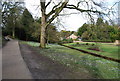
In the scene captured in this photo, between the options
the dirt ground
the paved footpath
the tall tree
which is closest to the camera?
the paved footpath

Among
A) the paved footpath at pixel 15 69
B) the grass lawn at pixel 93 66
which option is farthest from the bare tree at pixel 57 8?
the paved footpath at pixel 15 69

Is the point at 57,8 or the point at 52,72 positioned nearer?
the point at 52,72

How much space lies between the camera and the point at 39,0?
10523 millimetres

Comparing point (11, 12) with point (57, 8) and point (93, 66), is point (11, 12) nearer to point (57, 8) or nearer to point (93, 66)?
point (57, 8)

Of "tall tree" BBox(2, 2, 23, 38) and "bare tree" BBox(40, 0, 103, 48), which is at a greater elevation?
"tall tree" BBox(2, 2, 23, 38)

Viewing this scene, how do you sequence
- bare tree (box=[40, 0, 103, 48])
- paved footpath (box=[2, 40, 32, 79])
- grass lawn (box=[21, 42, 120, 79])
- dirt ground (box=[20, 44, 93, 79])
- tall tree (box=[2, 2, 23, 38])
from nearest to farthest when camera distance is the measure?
paved footpath (box=[2, 40, 32, 79])
dirt ground (box=[20, 44, 93, 79])
grass lawn (box=[21, 42, 120, 79])
bare tree (box=[40, 0, 103, 48])
tall tree (box=[2, 2, 23, 38])

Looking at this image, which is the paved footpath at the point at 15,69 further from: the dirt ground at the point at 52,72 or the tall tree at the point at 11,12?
the tall tree at the point at 11,12

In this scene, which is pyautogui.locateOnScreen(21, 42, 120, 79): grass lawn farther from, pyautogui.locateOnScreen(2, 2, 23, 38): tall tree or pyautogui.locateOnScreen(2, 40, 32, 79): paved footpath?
pyautogui.locateOnScreen(2, 2, 23, 38): tall tree

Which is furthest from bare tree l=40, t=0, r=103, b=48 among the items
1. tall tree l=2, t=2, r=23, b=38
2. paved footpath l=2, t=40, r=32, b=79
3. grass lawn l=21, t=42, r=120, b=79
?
tall tree l=2, t=2, r=23, b=38

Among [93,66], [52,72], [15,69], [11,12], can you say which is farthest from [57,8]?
[11,12]

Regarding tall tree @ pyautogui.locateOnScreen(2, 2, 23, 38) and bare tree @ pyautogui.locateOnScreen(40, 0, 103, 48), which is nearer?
bare tree @ pyautogui.locateOnScreen(40, 0, 103, 48)

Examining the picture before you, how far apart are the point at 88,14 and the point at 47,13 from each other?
13.7 feet

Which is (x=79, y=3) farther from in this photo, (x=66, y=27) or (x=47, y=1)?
(x=47, y=1)

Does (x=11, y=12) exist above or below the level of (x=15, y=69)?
above
